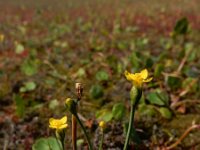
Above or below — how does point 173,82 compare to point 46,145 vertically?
above

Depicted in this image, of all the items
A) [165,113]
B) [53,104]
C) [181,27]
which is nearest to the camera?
[165,113]

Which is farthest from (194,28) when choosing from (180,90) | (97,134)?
(97,134)

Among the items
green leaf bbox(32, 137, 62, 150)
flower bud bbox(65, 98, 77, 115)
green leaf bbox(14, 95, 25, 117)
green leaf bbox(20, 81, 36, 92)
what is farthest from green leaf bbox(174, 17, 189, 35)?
flower bud bbox(65, 98, 77, 115)

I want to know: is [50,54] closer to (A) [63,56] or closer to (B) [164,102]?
(A) [63,56]

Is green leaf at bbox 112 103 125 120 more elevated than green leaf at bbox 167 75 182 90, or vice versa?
green leaf at bbox 167 75 182 90

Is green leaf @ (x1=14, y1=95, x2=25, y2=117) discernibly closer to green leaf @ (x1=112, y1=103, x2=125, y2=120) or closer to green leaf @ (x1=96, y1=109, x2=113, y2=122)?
green leaf @ (x1=96, y1=109, x2=113, y2=122)

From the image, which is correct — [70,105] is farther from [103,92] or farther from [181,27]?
[181,27]

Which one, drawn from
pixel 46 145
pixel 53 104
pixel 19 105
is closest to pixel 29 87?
pixel 53 104

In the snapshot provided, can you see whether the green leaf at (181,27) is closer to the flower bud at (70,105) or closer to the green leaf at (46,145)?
the green leaf at (46,145)

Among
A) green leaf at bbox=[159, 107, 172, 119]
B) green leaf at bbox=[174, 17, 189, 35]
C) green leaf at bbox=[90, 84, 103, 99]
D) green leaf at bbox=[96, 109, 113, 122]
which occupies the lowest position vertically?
green leaf at bbox=[159, 107, 172, 119]

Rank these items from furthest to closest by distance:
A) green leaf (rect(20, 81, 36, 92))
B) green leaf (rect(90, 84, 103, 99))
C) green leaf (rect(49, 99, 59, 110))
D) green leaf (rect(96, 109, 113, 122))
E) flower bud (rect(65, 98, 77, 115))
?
1. green leaf (rect(20, 81, 36, 92))
2. green leaf (rect(90, 84, 103, 99))
3. green leaf (rect(49, 99, 59, 110))
4. green leaf (rect(96, 109, 113, 122))
5. flower bud (rect(65, 98, 77, 115))

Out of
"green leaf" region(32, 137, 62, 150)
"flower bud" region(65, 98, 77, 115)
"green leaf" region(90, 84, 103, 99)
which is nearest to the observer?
"flower bud" region(65, 98, 77, 115)

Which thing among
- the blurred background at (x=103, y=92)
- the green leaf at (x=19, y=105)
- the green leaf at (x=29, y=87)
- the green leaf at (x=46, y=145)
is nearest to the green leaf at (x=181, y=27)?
the blurred background at (x=103, y=92)
